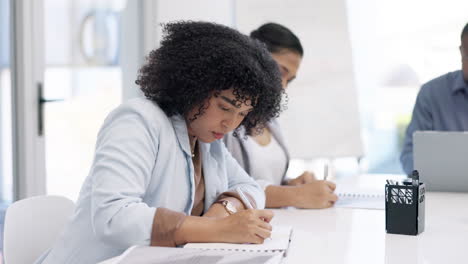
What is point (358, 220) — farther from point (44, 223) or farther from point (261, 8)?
point (261, 8)

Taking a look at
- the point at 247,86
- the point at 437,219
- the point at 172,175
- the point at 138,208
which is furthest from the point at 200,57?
the point at 437,219

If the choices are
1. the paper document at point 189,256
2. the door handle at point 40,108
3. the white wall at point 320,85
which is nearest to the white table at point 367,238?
the paper document at point 189,256

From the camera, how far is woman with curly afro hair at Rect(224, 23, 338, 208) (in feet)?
6.72

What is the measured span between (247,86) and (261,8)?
237cm

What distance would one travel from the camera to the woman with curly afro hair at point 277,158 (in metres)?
2.05

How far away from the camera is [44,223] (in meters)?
1.78

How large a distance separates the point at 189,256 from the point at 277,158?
131 cm

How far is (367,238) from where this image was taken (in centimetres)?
157

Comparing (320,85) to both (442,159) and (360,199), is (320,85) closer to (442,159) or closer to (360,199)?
(442,159)

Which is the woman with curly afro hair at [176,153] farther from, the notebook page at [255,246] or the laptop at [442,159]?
the laptop at [442,159]

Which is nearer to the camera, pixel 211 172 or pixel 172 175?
pixel 172 175

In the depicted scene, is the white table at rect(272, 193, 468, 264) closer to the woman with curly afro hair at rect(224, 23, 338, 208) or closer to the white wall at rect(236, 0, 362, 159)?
the woman with curly afro hair at rect(224, 23, 338, 208)

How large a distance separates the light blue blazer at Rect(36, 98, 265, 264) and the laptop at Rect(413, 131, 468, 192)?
3.10ft

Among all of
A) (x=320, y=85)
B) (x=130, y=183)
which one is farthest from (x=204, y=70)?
(x=320, y=85)
